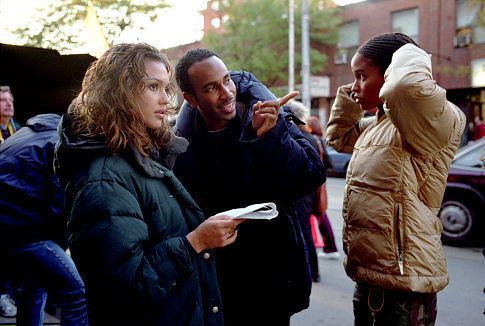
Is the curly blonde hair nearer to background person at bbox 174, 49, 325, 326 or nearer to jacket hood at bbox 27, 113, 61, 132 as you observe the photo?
background person at bbox 174, 49, 325, 326

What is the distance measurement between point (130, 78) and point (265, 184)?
79 cm

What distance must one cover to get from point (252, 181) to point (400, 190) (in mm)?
696

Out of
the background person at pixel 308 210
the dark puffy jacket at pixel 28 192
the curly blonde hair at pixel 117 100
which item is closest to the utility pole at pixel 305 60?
the background person at pixel 308 210

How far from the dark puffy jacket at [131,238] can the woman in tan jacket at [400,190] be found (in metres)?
0.83

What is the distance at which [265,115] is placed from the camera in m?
1.96

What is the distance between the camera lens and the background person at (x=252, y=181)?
2.02 m

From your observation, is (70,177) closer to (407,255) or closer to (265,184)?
(265,184)

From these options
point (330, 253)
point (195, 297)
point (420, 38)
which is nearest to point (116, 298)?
point (195, 297)

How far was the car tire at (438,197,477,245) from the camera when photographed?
651cm

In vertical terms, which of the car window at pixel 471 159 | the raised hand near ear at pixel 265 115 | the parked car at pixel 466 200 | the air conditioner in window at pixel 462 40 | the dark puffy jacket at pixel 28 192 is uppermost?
the air conditioner in window at pixel 462 40

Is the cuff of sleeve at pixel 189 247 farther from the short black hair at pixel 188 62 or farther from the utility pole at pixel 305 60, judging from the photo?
the utility pole at pixel 305 60

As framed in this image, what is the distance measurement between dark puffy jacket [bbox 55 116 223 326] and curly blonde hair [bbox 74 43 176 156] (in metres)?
0.06

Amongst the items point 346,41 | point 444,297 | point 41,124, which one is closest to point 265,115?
point 41,124

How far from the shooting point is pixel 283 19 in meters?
23.5
